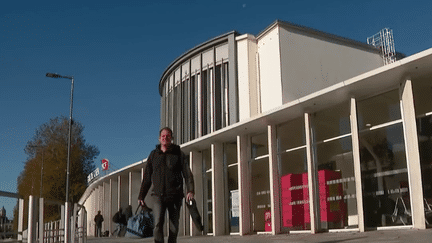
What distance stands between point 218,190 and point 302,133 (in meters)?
5.12

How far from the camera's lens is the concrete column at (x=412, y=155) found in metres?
11.0

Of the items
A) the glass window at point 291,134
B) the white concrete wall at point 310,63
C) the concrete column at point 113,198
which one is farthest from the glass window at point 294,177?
the concrete column at point 113,198

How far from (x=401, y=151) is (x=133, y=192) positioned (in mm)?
19670

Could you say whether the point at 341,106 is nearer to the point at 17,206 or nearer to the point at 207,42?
the point at 17,206

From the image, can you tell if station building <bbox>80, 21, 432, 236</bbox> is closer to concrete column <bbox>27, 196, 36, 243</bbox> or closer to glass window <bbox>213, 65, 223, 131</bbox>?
glass window <bbox>213, 65, 223, 131</bbox>

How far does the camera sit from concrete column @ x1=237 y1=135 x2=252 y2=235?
17156 mm

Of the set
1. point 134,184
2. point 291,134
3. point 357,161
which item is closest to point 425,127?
point 357,161

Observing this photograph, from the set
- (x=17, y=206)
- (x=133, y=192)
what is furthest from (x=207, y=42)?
(x=17, y=206)

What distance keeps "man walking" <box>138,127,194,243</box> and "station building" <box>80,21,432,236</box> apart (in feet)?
21.3

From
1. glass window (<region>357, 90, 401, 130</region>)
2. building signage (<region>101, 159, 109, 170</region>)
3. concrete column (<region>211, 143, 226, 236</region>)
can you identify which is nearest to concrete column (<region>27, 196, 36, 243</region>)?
glass window (<region>357, 90, 401, 130</region>)

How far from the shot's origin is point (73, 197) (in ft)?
166

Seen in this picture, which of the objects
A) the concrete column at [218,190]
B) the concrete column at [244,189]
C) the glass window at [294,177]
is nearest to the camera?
the glass window at [294,177]

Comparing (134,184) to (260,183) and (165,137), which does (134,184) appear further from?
(165,137)

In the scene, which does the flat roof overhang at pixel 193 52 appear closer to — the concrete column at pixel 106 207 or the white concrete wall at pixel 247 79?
the white concrete wall at pixel 247 79
